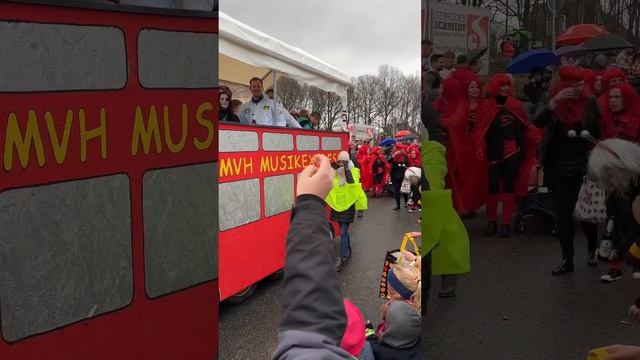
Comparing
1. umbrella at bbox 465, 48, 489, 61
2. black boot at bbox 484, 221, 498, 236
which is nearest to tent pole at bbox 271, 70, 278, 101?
umbrella at bbox 465, 48, 489, 61

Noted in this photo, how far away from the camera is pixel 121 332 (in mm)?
767

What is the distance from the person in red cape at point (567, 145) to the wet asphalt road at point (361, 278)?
27 cm

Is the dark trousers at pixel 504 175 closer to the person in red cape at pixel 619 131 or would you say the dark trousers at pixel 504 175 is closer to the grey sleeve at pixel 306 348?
the person in red cape at pixel 619 131

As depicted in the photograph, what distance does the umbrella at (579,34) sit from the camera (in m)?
0.94

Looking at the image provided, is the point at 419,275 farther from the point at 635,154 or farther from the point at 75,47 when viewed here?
the point at 75,47

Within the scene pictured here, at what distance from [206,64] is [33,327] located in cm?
44

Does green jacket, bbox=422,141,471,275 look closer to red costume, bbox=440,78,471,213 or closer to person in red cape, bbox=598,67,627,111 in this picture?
red costume, bbox=440,78,471,213

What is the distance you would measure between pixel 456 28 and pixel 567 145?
0.29m

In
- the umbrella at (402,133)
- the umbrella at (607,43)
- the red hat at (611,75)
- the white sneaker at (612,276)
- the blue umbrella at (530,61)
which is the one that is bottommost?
the white sneaker at (612,276)

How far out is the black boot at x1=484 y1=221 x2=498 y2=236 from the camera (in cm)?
100

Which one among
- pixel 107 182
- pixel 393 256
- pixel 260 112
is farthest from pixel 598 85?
pixel 107 182

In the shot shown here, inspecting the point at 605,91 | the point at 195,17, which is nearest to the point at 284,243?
the point at 195,17

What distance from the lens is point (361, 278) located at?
0.97m

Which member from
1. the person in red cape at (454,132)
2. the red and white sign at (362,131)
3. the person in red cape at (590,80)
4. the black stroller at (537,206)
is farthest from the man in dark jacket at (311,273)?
the person in red cape at (590,80)
